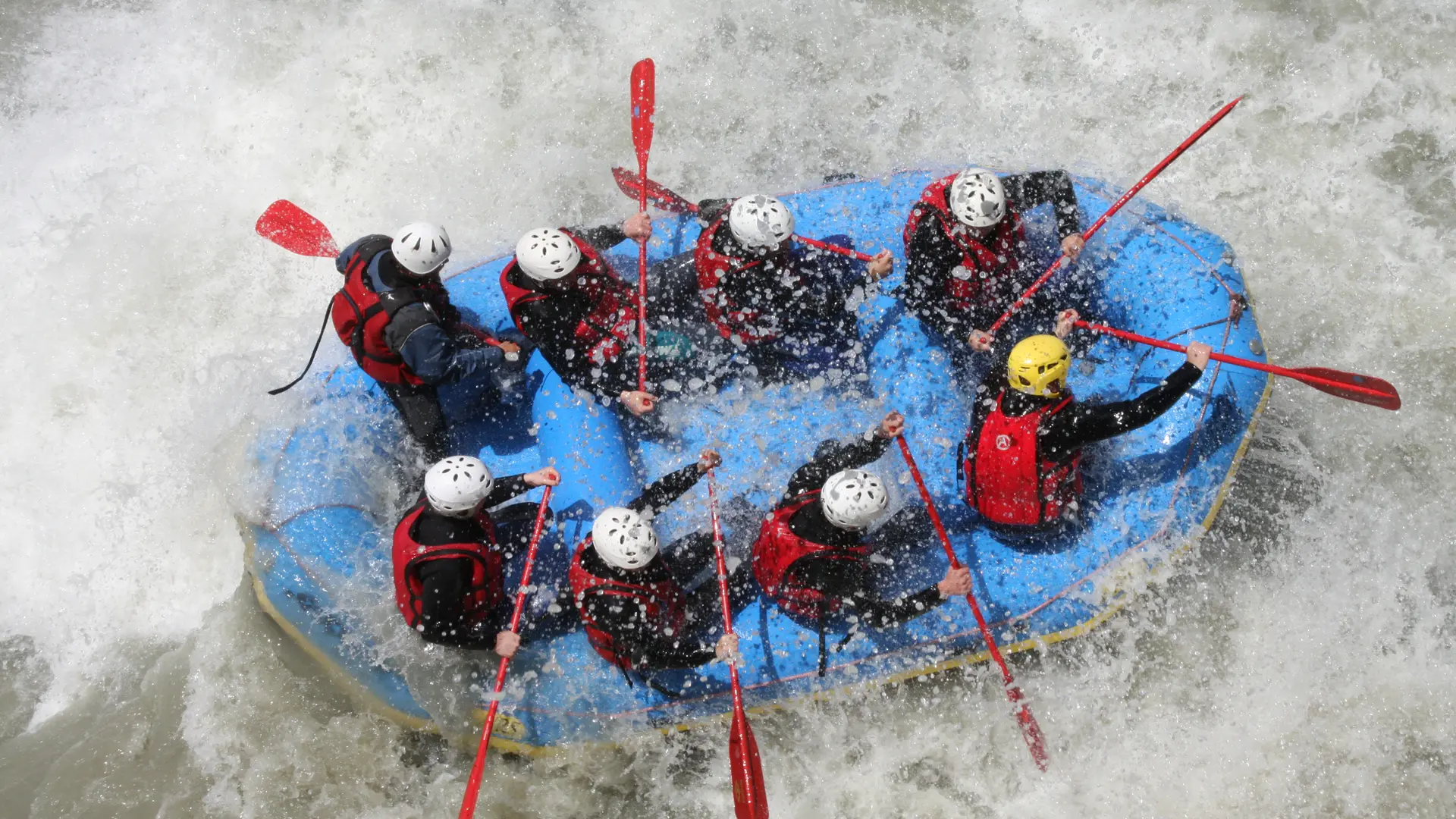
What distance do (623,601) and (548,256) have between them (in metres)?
1.33

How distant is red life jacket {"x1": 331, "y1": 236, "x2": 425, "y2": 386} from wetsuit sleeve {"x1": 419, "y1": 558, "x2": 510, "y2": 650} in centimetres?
82

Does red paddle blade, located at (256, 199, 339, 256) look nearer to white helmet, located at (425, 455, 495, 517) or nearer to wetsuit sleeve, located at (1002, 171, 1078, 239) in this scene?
white helmet, located at (425, 455, 495, 517)

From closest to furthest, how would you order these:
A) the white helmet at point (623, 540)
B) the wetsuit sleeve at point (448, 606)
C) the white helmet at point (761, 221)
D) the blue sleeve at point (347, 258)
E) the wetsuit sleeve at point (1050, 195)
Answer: the white helmet at point (623, 540) < the wetsuit sleeve at point (448, 606) < the white helmet at point (761, 221) < the blue sleeve at point (347, 258) < the wetsuit sleeve at point (1050, 195)

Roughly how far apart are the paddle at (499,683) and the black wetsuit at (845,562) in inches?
37.0

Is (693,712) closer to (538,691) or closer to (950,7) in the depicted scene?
(538,691)

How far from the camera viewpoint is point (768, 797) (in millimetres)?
4121

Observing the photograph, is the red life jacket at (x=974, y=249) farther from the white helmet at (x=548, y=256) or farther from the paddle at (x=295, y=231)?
the paddle at (x=295, y=231)

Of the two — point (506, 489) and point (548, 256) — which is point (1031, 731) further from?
point (548, 256)

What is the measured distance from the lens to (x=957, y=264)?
13.4 feet

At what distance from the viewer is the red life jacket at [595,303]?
3.99m

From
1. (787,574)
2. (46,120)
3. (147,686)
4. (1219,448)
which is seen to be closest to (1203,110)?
(1219,448)

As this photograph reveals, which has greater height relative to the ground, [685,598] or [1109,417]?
[1109,417]

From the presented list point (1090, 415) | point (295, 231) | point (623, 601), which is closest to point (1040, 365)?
point (1090, 415)

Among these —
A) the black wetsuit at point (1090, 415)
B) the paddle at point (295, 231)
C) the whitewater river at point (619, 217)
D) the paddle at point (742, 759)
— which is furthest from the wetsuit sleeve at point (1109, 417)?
the paddle at point (295, 231)
